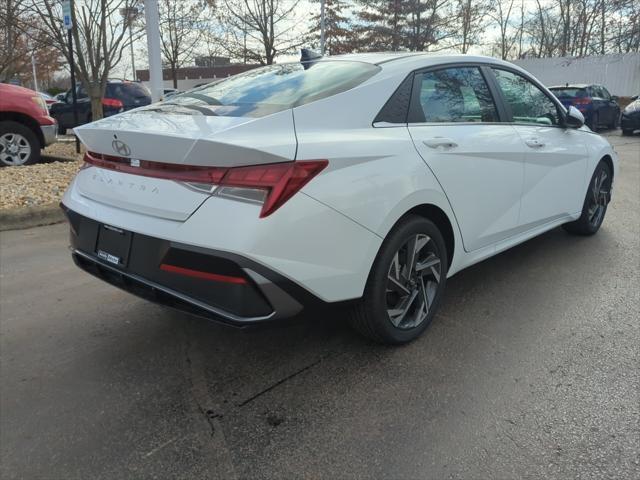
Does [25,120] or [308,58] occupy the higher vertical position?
[308,58]

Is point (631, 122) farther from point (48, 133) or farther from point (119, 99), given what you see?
point (48, 133)

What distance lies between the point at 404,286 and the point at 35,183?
5.62 metres

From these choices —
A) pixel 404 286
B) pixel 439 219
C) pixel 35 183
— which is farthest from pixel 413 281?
pixel 35 183

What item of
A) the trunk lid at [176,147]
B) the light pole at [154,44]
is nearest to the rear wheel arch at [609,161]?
the trunk lid at [176,147]

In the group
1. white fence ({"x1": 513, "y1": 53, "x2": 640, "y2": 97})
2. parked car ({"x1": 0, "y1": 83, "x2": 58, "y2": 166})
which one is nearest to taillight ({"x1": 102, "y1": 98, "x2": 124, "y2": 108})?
parked car ({"x1": 0, "y1": 83, "x2": 58, "y2": 166})

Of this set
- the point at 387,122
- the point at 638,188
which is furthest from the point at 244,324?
the point at 638,188

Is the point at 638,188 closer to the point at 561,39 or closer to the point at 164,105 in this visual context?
the point at 164,105

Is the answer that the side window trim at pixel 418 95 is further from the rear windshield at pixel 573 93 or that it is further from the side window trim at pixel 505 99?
the rear windshield at pixel 573 93

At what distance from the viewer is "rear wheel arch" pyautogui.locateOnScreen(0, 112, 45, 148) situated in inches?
301

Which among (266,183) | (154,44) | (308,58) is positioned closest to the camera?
(266,183)

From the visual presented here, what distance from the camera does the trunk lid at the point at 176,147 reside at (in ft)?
7.25

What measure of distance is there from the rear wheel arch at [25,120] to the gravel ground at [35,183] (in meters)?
0.47

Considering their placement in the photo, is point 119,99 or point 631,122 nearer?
point 119,99

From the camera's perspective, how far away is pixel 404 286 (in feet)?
9.64
